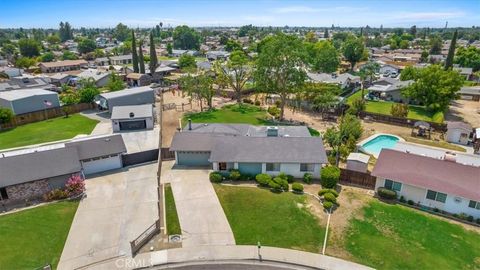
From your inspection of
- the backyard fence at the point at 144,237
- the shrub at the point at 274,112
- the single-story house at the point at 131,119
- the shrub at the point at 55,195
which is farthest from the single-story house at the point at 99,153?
the shrub at the point at 274,112

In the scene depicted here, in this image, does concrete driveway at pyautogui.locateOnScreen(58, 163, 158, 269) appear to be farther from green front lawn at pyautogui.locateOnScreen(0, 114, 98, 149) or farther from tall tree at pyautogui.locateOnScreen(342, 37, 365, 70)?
tall tree at pyautogui.locateOnScreen(342, 37, 365, 70)

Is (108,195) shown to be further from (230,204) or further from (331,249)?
(331,249)

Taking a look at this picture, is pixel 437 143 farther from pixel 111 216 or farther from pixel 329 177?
pixel 111 216

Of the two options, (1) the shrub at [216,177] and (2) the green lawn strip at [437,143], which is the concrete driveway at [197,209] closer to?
(1) the shrub at [216,177]

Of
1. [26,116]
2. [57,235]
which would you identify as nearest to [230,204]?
[57,235]

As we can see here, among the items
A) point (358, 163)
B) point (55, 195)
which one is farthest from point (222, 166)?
point (55, 195)

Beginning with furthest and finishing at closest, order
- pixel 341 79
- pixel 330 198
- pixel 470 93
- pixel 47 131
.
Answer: pixel 341 79 < pixel 470 93 < pixel 47 131 < pixel 330 198
